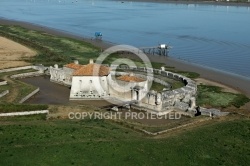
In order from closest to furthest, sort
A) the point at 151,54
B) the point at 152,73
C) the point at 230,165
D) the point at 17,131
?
the point at 230,165, the point at 17,131, the point at 152,73, the point at 151,54

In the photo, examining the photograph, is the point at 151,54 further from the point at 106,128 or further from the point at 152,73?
the point at 106,128

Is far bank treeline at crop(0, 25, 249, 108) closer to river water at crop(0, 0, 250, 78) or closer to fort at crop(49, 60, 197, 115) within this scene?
fort at crop(49, 60, 197, 115)

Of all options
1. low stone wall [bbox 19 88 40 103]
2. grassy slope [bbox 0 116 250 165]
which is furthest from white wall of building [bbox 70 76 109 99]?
grassy slope [bbox 0 116 250 165]

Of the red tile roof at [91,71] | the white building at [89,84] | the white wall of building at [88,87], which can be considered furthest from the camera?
the white wall of building at [88,87]

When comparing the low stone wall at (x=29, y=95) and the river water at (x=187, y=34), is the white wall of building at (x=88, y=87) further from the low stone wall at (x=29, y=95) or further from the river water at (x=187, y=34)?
the river water at (x=187, y=34)

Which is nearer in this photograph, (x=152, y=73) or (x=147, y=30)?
(x=152, y=73)

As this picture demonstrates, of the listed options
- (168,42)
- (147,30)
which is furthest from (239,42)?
(147,30)

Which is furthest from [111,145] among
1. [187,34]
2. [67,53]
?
[187,34]

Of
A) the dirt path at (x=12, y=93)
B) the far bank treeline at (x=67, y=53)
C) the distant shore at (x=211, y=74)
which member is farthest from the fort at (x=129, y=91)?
the distant shore at (x=211, y=74)
